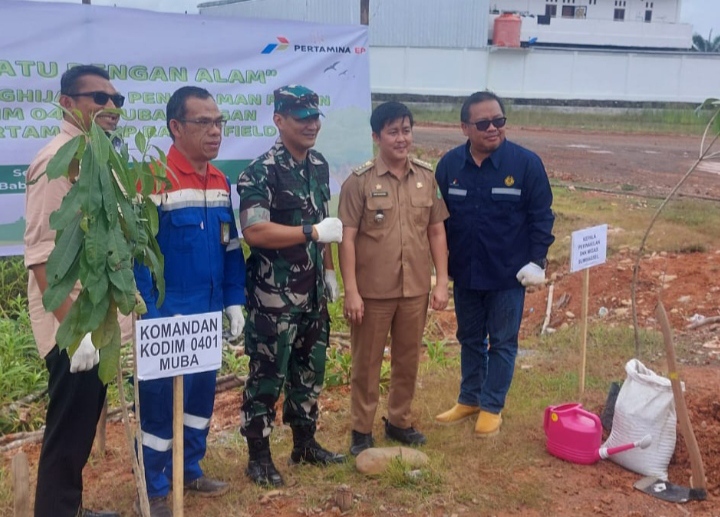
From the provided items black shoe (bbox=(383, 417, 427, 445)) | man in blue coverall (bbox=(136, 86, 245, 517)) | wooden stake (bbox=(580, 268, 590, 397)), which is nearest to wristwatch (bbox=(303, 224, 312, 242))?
man in blue coverall (bbox=(136, 86, 245, 517))

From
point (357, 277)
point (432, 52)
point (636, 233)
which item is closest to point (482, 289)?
point (357, 277)

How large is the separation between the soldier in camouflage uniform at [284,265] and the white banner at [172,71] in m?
1.58

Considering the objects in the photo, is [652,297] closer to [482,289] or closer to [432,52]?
[482,289]

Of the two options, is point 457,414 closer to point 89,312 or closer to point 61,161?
point 89,312

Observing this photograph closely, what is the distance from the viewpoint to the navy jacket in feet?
13.0

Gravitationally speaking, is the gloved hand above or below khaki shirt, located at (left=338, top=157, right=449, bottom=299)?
below

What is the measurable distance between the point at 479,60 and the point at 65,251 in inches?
1173

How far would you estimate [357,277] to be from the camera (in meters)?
3.76

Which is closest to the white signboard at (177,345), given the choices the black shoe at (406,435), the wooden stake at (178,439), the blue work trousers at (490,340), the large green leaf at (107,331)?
the wooden stake at (178,439)

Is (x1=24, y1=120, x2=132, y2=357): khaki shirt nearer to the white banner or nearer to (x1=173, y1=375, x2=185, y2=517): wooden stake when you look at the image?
(x1=173, y1=375, x2=185, y2=517): wooden stake

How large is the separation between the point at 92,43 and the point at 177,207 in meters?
2.36

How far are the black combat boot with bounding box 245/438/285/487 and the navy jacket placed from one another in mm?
1404

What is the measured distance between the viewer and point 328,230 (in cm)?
334

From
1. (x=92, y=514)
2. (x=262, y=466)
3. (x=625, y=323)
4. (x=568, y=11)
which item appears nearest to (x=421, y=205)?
(x=262, y=466)
